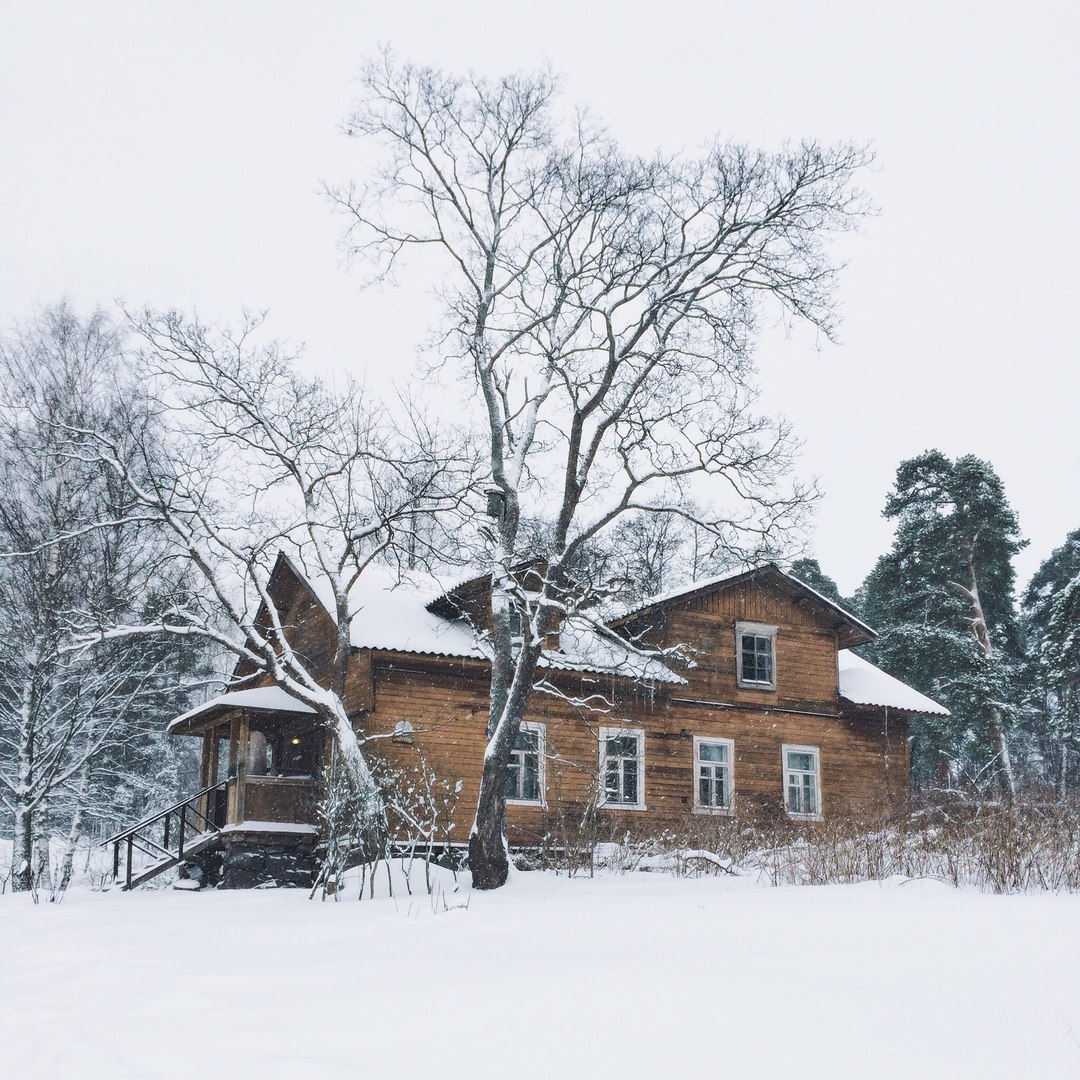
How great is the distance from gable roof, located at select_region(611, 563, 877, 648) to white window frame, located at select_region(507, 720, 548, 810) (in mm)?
2938

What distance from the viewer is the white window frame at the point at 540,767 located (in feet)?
66.3

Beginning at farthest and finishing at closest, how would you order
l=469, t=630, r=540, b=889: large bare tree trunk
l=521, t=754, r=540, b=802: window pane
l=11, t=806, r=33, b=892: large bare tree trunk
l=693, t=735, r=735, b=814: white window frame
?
1. l=693, t=735, r=735, b=814: white window frame
2. l=521, t=754, r=540, b=802: window pane
3. l=11, t=806, r=33, b=892: large bare tree trunk
4. l=469, t=630, r=540, b=889: large bare tree trunk

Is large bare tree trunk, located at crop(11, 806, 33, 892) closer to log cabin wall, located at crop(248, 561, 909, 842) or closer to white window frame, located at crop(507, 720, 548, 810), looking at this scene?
log cabin wall, located at crop(248, 561, 909, 842)

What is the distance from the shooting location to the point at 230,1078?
4605 millimetres

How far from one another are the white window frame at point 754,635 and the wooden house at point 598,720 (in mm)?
32

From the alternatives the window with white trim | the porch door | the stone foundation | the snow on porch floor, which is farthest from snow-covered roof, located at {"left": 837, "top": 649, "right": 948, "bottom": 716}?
the snow on porch floor

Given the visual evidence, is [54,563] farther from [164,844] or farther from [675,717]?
[675,717]

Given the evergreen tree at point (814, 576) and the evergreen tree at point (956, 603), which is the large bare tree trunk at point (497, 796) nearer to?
the evergreen tree at point (956, 603)

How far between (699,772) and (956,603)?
15832 millimetres

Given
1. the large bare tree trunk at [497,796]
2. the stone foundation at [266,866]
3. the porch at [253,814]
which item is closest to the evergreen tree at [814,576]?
the porch at [253,814]

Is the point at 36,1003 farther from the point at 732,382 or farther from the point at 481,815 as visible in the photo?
the point at 732,382

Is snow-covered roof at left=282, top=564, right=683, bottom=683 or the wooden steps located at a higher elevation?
snow-covered roof at left=282, top=564, right=683, bottom=683

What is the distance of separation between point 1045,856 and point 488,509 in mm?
9380

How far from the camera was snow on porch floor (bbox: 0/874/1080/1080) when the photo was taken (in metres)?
4.73
